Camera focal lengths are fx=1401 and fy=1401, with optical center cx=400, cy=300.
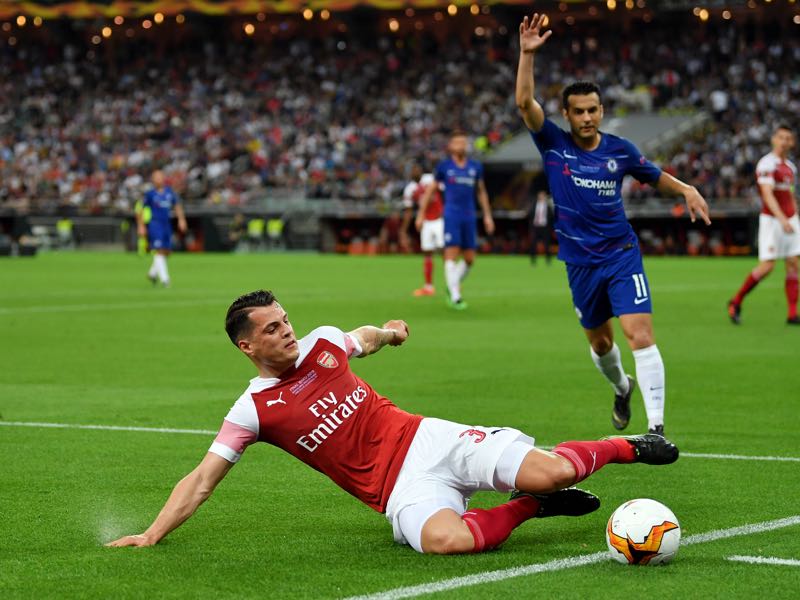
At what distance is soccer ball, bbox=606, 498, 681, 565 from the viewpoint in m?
5.69

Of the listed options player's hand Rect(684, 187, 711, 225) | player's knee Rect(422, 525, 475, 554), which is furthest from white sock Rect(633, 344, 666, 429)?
player's knee Rect(422, 525, 475, 554)

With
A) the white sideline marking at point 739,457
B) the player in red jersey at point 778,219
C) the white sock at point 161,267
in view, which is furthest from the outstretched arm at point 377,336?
the white sock at point 161,267

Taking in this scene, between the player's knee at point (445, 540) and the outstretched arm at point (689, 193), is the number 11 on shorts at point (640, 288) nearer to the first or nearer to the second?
the outstretched arm at point (689, 193)

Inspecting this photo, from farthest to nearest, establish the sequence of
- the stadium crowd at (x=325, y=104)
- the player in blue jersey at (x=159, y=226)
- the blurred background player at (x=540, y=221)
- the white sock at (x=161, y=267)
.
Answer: the stadium crowd at (x=325, y=104) < the blurred background player at (x=540, y=221) < the player in blue jersey at (x=159, y=226) < the white sock at (x=161, y=267)

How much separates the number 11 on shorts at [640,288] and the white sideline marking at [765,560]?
12.5ft

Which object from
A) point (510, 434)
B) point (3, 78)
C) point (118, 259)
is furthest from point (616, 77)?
point (510, 434)

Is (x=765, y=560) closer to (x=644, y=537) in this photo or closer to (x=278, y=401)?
(x=644, y=537)

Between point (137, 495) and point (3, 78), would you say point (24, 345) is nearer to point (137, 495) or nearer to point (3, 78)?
point (137, 495)

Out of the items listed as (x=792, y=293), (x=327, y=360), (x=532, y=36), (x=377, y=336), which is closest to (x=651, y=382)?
(x=532, y=36)

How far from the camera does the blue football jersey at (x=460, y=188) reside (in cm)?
2214

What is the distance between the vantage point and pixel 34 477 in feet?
26.1

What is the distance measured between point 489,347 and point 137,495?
8.86 m

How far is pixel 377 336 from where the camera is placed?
6891mm

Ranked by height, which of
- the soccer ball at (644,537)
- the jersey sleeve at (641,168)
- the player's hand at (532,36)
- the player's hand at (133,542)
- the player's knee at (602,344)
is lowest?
the player's hand at (133,542)
